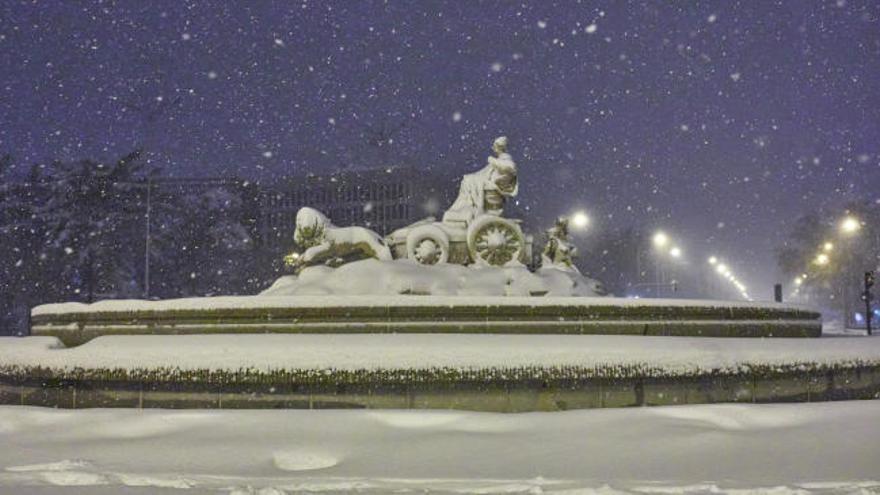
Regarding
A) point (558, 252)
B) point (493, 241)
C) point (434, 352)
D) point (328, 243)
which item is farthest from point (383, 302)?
point (558, 252)

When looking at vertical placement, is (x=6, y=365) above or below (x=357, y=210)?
below

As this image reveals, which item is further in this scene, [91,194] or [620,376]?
[91,194]

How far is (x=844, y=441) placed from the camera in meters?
5.81

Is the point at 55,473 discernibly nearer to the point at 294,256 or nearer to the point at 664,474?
the point at 664,474

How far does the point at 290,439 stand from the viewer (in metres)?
6.05

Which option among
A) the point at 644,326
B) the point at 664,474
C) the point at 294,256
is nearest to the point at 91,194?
the point at 294,256

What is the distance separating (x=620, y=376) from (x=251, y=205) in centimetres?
5039

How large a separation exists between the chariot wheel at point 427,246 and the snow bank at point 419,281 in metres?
0.66

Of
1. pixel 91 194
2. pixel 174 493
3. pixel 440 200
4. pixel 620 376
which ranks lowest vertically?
pixel 174 493

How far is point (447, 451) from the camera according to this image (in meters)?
5.70

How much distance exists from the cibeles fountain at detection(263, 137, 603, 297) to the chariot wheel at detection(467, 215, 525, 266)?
18 mm

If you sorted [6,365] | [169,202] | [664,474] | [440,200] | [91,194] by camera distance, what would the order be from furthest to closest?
[440,200] → [169,202] → [91,194] → [6,365] → [664,474]

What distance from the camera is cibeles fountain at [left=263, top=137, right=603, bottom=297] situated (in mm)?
11891

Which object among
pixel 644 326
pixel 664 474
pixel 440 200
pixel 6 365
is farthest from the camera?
pixel 440 200
